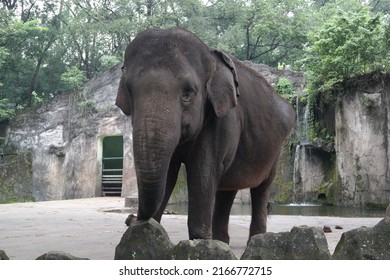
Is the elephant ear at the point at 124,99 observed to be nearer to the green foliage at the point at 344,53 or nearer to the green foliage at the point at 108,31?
the green foliage at the point at 344,53

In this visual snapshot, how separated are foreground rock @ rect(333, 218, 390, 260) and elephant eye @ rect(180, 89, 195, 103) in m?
1.24

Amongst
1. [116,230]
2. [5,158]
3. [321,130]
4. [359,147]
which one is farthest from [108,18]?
[116,230]

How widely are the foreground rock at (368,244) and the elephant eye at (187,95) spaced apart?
1.24 meters

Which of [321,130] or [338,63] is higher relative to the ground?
[338,63]

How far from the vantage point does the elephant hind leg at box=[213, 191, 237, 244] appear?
392 centimetres

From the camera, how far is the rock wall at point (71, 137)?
16766 millimetres

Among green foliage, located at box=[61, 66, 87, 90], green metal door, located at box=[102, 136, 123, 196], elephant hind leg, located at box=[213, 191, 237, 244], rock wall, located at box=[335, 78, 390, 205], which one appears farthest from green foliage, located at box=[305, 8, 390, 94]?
elephant hind leg, located at box=[213, 191, 237, 244]

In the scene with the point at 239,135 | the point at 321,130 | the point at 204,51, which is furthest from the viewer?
the point at 321,130

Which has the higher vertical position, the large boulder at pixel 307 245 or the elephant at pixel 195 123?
the elephant at pixel 195 123

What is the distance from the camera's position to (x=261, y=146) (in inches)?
152

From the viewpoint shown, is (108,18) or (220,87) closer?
(220,87)

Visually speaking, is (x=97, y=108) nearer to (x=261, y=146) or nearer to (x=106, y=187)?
(x=106, y=187)

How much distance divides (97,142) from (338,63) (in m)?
7.92

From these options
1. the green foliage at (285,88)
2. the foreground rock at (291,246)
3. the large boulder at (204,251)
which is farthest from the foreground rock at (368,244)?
the green foliage at (285,88)
